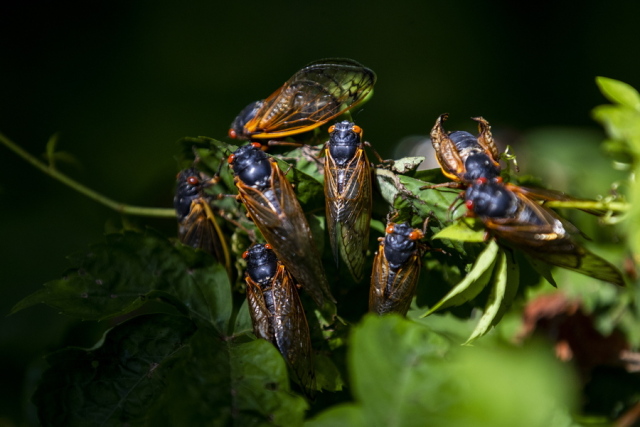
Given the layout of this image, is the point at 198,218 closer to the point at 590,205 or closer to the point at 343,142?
the point at 343,142

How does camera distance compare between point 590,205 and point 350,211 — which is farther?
point 350,211

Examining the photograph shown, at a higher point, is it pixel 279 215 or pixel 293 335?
pixel 279 215

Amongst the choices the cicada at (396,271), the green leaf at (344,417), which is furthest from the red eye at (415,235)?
the green leaf at (344,417)

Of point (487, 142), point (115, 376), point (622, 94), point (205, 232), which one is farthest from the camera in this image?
point (205, 232)

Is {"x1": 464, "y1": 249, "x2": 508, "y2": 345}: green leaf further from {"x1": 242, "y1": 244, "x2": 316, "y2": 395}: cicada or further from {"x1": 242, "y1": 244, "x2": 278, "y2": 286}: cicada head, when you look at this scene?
{"x1": 242, "y1": 244, "x2": 278, "y2": 286}: cicada head

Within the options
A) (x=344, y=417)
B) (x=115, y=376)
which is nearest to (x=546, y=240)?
(x=344, y=417)

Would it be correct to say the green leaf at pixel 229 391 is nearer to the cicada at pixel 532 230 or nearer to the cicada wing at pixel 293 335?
the cicada wing at pixel 293 335

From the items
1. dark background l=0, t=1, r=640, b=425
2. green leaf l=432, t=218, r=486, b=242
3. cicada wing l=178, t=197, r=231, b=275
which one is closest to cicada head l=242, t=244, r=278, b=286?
cicada wing l=178, t=197, r=231, b=275
